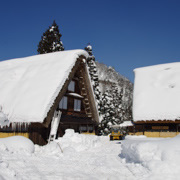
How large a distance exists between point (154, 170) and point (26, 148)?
23.9 feet

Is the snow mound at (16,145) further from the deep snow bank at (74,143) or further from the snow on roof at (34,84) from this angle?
the snow on roof at (34,84)

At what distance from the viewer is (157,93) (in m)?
25.9

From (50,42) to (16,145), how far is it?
2768 cm

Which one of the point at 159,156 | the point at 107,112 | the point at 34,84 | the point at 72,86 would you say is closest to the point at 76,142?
the point at 34,84

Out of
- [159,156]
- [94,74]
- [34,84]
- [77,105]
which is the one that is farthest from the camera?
[94,74]

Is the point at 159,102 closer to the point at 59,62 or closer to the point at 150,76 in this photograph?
the point at 150,76

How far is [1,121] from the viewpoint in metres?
17.6

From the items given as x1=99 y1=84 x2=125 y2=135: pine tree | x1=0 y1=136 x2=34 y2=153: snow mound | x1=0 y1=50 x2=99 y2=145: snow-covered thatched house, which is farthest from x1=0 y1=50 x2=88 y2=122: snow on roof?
x1=99 y1=84 x2=125 y2=135: pine tree

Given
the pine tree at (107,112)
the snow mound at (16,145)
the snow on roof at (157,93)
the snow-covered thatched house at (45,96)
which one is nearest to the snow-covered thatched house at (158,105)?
the snow on roof at (157,93)

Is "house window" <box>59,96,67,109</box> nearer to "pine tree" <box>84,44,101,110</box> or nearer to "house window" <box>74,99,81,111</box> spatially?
"house window" <box>74,99,81,111</box>

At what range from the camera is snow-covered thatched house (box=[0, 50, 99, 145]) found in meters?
17.4

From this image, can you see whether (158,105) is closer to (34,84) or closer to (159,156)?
(34,84)

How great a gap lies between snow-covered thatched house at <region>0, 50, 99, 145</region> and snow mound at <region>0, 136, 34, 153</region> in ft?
12.9

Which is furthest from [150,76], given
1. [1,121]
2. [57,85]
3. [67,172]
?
A: [67,172]
